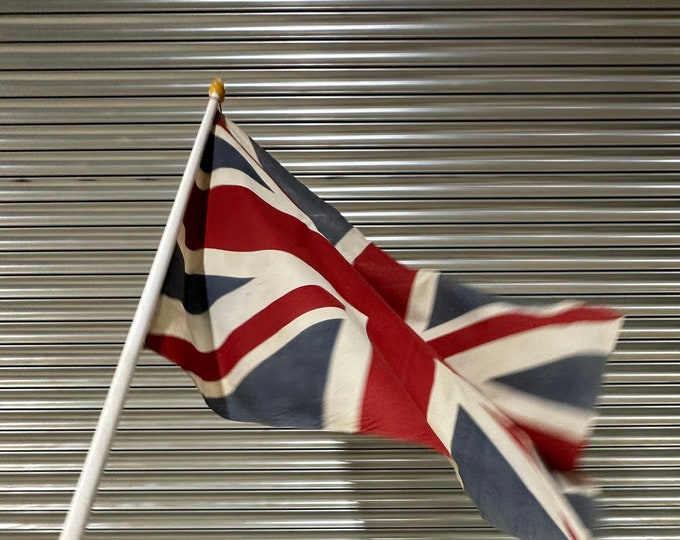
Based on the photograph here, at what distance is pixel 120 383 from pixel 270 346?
32 cm

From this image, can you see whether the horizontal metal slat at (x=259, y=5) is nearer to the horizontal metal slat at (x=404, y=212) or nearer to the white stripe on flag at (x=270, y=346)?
the horizontal metal slat at (x=404, y=212)

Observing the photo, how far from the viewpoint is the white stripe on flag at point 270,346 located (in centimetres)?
125

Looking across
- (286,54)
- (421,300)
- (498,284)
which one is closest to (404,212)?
(498,284)

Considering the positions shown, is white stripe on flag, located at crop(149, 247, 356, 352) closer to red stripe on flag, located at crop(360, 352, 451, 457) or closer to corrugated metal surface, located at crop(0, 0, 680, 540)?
red stripe on flag, located at crop(360, 352, 451, 457)

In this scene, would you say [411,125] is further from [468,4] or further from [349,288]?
[349,288]

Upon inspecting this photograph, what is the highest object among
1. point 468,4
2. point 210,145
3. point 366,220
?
point 468,4

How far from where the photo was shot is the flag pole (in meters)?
1.00

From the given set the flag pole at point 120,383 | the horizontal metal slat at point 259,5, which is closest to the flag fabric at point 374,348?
the flag pole at point 120,383

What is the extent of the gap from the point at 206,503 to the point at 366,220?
52.7 inches

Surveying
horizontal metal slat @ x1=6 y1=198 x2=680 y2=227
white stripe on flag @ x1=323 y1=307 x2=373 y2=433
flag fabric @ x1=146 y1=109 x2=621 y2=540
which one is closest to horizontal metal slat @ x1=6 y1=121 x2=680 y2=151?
horizontal metal slat @ x1=6 y1=198 x2=680 y2=227

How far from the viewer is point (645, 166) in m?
2.43

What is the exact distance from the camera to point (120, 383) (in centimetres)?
109

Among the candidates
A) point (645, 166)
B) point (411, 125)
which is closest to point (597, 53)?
point (645, 166)

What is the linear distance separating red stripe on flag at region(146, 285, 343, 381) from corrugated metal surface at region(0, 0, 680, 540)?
1.11 meters
